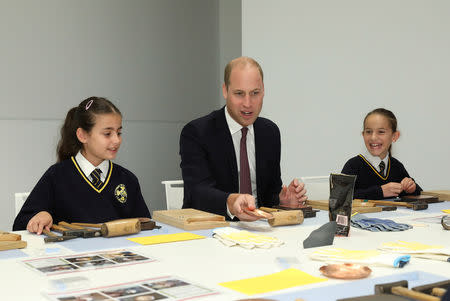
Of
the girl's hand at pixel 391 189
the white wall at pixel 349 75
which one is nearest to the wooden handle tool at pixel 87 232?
the girl's hand at pixel 391 189

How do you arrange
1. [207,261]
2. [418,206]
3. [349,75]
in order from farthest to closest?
[349,75]
[418,206]
[207,261]

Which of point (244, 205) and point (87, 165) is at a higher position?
point (87, 165)

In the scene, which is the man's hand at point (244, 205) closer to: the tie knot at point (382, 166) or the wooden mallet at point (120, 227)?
the wooden mallet at point (120, 227)

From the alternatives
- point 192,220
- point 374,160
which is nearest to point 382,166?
point 374,160

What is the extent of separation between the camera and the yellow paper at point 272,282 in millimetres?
1195

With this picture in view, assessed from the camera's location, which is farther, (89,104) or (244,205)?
(89,104)

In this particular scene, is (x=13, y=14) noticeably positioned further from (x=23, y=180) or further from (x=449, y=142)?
(x=449, y=142)

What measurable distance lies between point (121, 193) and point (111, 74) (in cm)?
303

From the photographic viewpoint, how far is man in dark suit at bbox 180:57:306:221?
105 inches

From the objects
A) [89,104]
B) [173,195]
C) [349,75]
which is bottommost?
[173,195]

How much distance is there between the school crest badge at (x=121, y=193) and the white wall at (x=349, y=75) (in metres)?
2.70

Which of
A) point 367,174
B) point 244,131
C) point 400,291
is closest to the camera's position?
point 400,291

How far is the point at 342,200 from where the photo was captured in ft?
6.30

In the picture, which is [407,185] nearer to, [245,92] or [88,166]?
[245,92]
